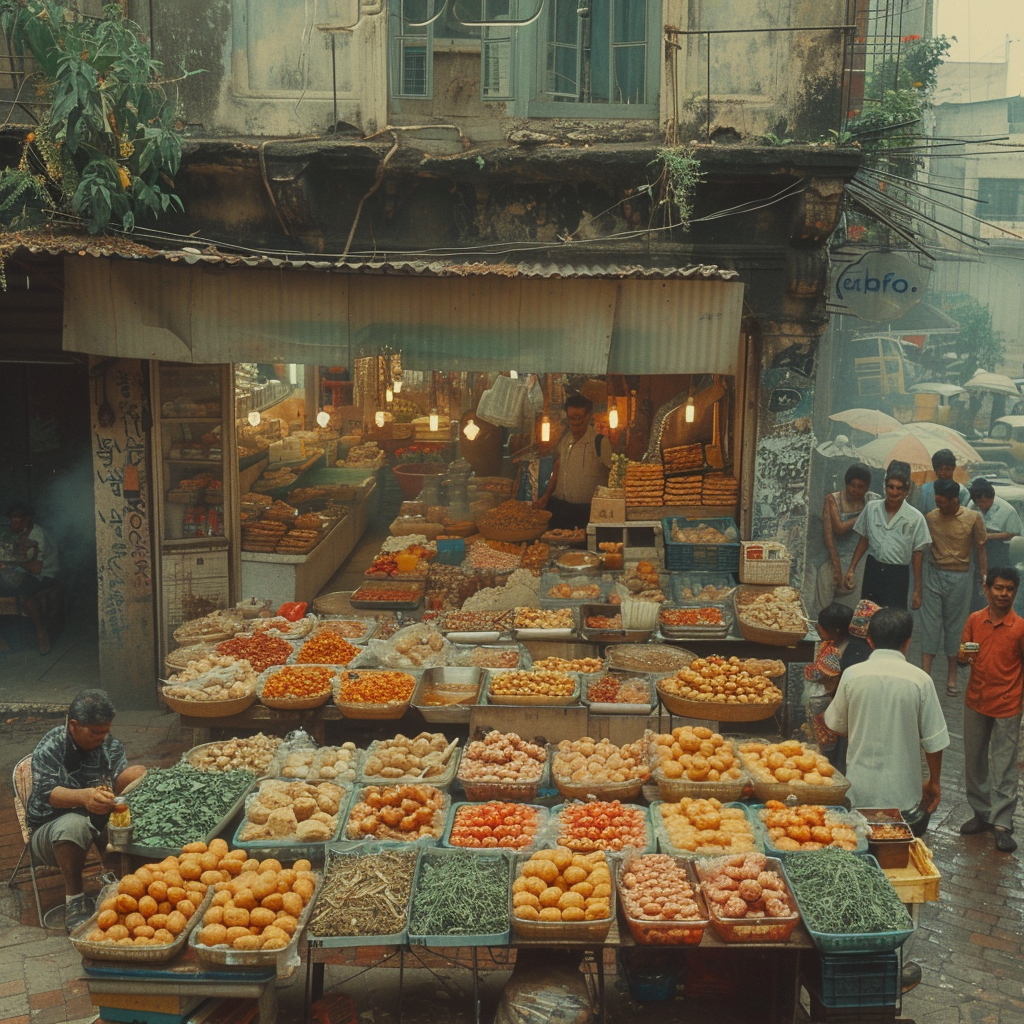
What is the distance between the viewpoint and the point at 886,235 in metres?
13.1

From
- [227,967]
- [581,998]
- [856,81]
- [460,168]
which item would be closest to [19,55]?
[460,168]

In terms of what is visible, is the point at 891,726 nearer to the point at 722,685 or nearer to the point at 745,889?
the point at 722,685

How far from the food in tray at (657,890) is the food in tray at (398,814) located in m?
1.13

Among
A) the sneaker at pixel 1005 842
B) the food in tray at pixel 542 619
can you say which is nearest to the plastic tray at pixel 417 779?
the food in tray at pixel 542 619

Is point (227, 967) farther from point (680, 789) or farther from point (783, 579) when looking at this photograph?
point (783, 579)

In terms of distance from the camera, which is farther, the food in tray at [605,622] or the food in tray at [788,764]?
the food in tray at [605,622]

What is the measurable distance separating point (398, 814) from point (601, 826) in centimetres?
112

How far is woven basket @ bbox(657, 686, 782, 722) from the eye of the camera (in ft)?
24.1

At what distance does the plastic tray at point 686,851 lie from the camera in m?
5.65

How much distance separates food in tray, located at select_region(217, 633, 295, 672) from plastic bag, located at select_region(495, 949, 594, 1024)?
368 centimetres

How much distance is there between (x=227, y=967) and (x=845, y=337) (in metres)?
20.4

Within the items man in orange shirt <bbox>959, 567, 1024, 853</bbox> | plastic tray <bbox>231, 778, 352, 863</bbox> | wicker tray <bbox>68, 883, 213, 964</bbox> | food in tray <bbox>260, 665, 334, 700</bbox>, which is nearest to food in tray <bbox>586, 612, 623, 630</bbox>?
food in tray <bbox>260, 665, 334, 700</bbox>

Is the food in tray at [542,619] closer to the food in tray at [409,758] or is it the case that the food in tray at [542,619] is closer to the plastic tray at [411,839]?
the food in tray at [409,758]

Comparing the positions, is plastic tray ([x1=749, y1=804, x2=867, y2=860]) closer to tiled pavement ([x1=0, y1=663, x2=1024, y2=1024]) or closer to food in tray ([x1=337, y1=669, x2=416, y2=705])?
tiled pavement ([x1=0, y1=663, x2=1024, y2=1024])
